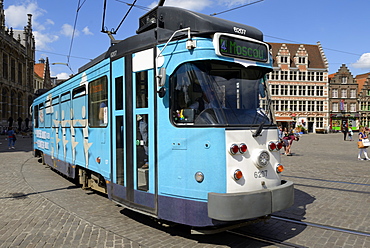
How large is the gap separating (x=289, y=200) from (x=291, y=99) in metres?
60.2

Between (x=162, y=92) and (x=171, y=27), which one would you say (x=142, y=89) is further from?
(x=171, y=27)

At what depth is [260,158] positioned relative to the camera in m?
4.49

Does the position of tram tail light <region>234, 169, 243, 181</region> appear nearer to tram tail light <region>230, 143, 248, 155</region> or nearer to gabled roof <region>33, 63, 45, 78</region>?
tram tail light <region>230, 143, 248, 155</region>

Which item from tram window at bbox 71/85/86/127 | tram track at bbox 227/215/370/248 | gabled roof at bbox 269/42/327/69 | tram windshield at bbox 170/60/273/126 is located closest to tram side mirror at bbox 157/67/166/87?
tram windshield at bbox 170/60/273/126

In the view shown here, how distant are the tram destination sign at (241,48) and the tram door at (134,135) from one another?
45.1 inches

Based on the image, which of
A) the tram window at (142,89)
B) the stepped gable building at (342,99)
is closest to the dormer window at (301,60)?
the stepped gable building at (342,99)

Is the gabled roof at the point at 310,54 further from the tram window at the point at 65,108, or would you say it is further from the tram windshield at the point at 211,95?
the tram windshield at the point at 211,95

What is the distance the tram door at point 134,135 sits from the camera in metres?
4.93

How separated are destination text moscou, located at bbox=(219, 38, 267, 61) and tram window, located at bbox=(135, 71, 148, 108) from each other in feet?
4.23

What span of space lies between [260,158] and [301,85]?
6202cm

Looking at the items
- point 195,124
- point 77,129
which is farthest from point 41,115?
point 195,124

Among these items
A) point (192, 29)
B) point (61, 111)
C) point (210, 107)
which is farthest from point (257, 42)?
point (61, 111)

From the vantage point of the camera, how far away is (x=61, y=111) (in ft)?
31.3

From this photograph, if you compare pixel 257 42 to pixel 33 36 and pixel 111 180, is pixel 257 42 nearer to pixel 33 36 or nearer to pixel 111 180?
pixel 111 180
